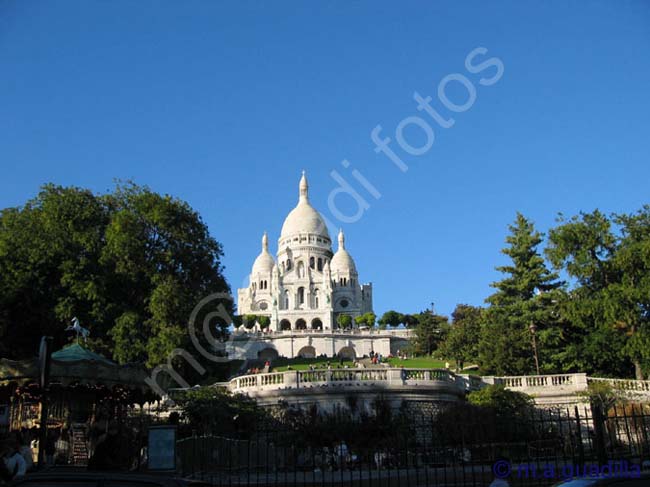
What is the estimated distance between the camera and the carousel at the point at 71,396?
56.5 feet

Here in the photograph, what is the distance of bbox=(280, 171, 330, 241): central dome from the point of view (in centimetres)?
11775

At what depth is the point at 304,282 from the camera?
352ft

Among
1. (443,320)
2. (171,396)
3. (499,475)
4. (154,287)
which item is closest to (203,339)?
(154,287)

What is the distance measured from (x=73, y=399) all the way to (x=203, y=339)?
14883 mm

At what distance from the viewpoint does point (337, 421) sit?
81.7 ft

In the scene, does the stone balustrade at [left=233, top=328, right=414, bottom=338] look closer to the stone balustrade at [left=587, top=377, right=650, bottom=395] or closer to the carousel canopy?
the stone balustrade at [left=587, top=377, right=650, bottom=395]

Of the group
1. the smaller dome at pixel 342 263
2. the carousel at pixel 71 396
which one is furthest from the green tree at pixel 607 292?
the smaller dome at pixel 342 263

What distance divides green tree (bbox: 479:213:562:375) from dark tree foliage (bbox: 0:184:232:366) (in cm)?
1554

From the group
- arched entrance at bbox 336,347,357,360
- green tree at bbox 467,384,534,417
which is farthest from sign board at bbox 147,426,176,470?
arched entrance at bbox 336,347,357,360

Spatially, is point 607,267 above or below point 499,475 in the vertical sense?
above

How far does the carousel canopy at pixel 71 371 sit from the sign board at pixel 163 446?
15.7 feet

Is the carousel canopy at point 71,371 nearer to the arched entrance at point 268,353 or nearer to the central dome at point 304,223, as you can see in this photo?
the arched entrance at point 268,353

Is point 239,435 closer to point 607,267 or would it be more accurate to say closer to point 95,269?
point 95,269

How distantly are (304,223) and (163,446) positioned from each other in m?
105
